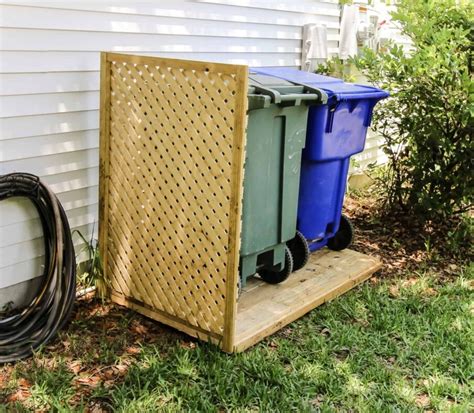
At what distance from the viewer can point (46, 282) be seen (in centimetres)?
377

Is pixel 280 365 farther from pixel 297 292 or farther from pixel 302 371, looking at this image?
pixel 297 292

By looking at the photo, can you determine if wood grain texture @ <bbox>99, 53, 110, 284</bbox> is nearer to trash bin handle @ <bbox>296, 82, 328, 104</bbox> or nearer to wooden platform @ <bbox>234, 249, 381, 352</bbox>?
wooden platform @ <bbox>234, 249, 381, 352</bbox>

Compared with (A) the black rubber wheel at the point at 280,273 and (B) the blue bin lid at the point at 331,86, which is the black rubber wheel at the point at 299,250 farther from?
(B) the blue bin lid at the point at 331,86

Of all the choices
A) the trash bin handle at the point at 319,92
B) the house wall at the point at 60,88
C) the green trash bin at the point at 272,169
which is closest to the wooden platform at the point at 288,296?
the green trash bin at the point at 272,169

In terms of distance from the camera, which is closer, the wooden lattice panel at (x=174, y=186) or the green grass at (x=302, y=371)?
the green grass at (x=302, y=371)

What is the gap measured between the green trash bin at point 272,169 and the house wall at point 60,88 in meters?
0.78

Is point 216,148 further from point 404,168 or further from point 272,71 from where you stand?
point 404,168

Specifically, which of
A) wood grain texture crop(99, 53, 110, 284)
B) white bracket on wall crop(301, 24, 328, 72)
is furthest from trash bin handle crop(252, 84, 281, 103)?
white bracket on wall crop(301, 24, 328, 72)

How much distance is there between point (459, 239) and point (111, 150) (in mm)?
3173

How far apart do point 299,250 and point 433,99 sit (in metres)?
1.75

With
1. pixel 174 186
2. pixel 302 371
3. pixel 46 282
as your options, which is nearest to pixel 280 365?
pixel 302 371

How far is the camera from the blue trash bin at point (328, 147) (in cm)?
422

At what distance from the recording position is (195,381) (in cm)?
322

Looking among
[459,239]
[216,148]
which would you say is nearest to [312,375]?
[216,148]
